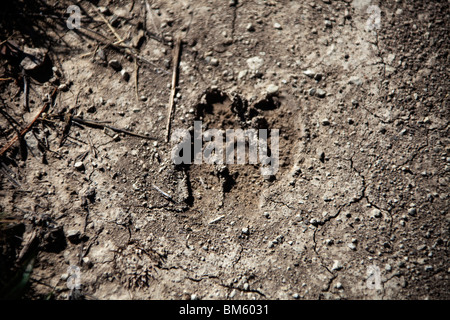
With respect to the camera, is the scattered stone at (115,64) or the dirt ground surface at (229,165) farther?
the scattered stone at (115,64)

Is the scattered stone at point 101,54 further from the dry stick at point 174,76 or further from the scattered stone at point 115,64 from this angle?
the dry stick at point 174,76

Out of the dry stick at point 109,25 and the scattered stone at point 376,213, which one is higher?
the dry stick at point 109,25

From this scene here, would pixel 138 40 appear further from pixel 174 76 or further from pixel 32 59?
pixel 32 59

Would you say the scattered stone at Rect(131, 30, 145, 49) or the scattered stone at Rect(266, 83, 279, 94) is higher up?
the scattered stone at Rect(131, 30, 145, 49)

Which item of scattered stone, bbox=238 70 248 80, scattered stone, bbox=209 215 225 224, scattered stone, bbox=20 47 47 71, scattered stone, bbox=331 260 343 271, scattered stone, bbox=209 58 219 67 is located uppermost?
scattered stone, bbox=20 47 47 71

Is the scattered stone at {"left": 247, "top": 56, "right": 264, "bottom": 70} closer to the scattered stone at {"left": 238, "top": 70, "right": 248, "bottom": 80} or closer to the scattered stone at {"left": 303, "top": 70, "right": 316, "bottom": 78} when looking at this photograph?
the scattered stone at {"left": 238, "top": 70, "right": 248, "bottom": 80}

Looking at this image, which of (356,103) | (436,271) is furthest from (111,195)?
(436,271)

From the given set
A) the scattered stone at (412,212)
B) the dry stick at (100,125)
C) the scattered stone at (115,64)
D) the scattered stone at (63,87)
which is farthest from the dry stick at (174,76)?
the scattered stone at (412,212)

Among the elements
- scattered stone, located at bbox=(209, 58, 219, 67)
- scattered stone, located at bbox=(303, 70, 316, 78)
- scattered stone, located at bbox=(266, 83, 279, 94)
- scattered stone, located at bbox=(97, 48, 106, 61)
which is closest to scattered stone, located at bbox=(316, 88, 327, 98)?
scattered stone, located at bbox=(303, 70, 316, 78)
